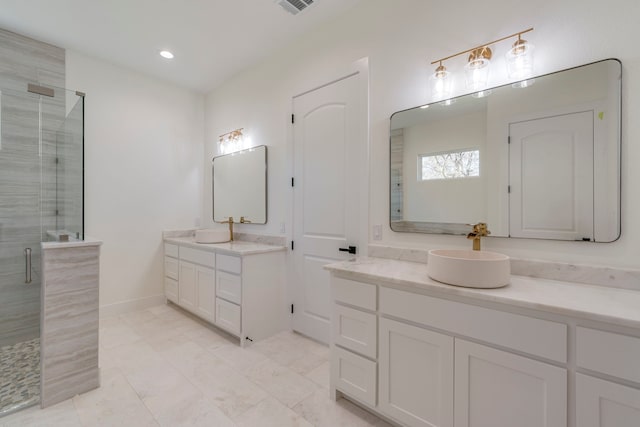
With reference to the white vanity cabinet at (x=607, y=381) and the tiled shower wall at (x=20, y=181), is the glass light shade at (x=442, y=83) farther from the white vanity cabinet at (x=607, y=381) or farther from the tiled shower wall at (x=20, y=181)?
the tiled shower wall at (x=20, y=181)

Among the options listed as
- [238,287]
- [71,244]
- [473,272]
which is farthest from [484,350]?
[71,244]

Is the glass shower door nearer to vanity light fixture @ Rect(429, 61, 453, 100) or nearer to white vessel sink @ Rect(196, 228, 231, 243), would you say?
white vessel sink @ Rect(196, 228, 231, 243)

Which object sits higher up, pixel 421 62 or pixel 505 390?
pixel 421 62

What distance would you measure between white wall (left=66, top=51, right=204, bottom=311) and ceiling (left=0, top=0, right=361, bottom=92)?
0.35m

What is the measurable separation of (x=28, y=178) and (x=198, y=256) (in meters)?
1.63

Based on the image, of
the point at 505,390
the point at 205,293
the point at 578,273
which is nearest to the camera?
the point at 505,390

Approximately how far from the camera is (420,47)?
1883mm

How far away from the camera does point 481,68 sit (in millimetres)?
1617

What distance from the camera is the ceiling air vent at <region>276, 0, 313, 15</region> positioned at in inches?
84.5

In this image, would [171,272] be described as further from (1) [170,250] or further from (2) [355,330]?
(2) [355,330]

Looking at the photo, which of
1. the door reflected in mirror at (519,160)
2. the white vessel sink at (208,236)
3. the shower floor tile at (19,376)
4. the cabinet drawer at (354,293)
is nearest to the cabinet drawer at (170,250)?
the white vessel sink at (208,236)

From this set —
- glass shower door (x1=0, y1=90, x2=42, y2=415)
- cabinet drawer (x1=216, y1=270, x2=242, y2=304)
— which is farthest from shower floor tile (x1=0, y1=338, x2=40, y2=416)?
cabinet drawer (x1=216, y1=270, x2=242, y2=304)

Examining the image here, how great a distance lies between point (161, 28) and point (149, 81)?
1105 millimetres

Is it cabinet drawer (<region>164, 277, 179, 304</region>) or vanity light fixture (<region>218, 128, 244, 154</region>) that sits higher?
vanity light fixture (<region>218, 128, 244, 154</region>)
